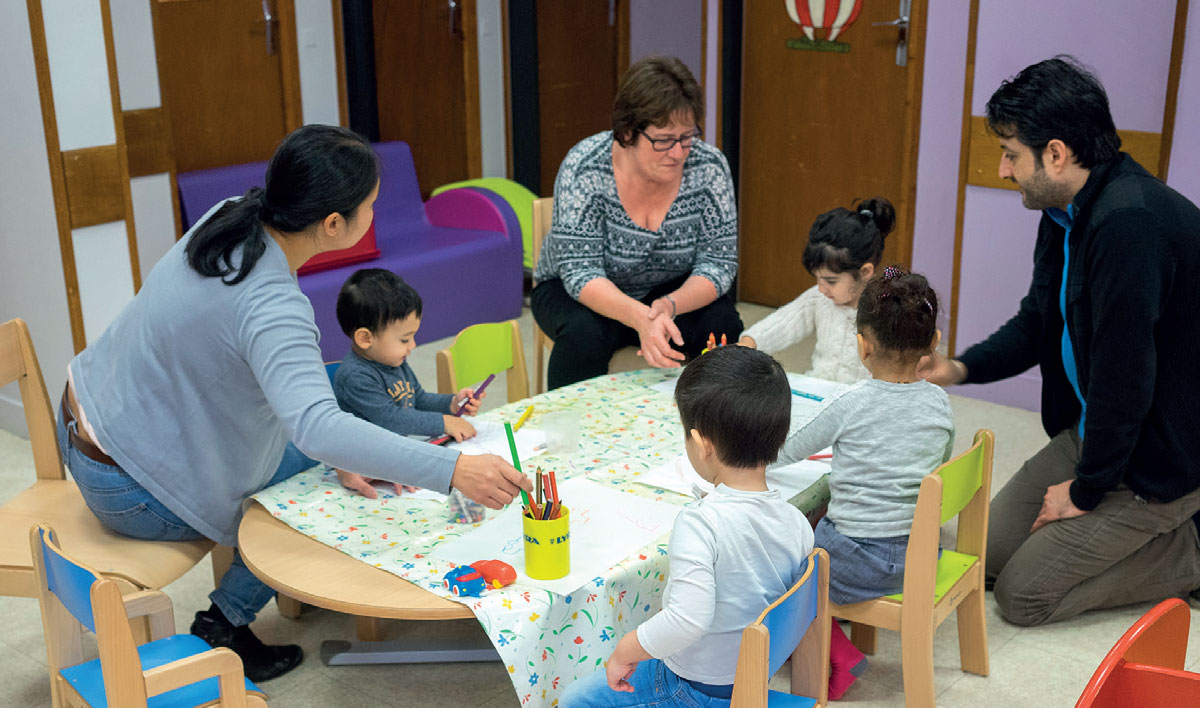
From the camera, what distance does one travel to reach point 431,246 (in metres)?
4.99

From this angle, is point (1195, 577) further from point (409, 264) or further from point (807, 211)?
point (409, 264)

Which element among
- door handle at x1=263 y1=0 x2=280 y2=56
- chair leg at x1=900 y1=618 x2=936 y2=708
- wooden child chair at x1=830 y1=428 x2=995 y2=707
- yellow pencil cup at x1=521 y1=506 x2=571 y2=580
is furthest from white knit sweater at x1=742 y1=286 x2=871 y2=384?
door handle at x1=263 y1=0 x2=280 y2=56

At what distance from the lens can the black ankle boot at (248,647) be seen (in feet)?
8.12

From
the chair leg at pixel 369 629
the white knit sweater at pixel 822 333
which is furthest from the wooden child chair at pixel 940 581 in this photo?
the chair leg at pixel 369 629

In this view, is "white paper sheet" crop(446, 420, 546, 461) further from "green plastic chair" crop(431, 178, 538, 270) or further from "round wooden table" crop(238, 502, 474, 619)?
"green plastic chair" crop(431, 178, 538, 270)

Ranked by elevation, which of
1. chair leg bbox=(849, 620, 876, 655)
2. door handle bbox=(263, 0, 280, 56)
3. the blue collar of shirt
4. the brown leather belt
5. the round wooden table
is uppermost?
door handle bbox=(263, 0, 280, 56)

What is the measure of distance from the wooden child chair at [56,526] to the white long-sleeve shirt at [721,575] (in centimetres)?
97

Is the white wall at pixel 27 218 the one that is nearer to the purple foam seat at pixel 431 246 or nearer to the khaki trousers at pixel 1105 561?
the purple foam seat at pixel 431 246

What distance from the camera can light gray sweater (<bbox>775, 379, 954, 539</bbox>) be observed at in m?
2.20

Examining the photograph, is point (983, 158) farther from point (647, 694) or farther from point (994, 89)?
point (647, 694)

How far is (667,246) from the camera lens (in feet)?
10.5

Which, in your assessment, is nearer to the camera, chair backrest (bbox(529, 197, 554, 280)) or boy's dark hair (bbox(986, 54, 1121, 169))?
boy's dark hair (bbox(986, 54, 1121, 169))

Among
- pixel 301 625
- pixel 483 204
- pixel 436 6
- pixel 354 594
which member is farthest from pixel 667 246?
pixel 436 6

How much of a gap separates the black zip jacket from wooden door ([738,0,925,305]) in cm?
195
